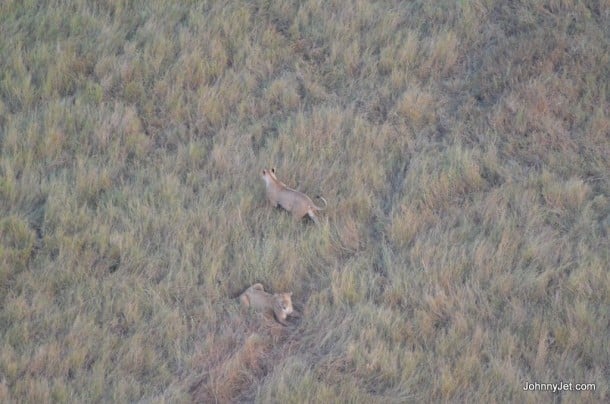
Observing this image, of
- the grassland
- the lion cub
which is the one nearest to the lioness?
the grassland

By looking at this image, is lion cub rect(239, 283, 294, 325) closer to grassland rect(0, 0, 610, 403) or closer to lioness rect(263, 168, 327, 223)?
grassland rect(0, 0, 610, 403)

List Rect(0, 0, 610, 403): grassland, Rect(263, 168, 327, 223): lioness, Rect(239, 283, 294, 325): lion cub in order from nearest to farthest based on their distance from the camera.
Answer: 1. Rect(0, 0, 610, 403): grassland
2. Rect(239, 283, 294, 325): lion cub
3. Rect(263, 168, 327, 223): lioness

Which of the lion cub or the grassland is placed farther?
the lion cub

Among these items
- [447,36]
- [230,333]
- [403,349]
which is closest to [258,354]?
[230,333]

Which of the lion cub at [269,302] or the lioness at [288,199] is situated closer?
the lion cub at [269,302]

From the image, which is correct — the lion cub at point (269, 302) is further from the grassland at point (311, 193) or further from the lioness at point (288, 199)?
the lioness at point (288, 199)

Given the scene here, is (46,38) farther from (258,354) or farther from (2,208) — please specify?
(258,354)

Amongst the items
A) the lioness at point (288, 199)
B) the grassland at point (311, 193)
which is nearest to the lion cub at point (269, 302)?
the grassland at point (311, 193)
